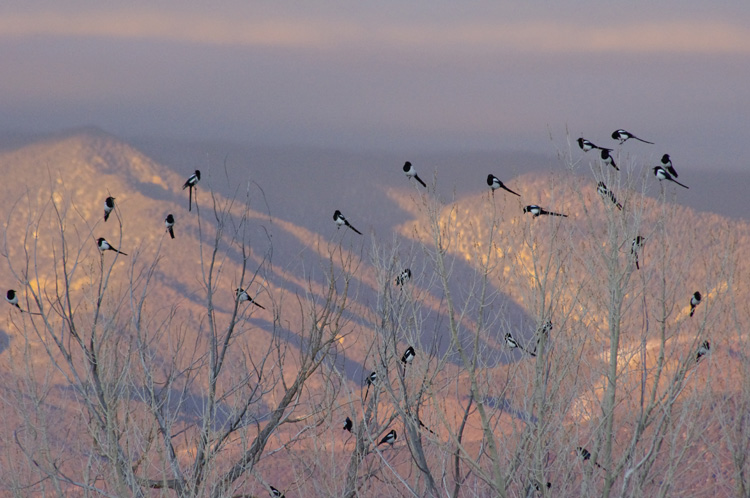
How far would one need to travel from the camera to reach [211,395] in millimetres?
10406

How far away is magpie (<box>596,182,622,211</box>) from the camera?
33.6 ft

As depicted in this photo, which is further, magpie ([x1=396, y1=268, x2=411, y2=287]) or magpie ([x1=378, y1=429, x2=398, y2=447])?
magpie ([x1=378, y1=429, x2=398, y2=447])

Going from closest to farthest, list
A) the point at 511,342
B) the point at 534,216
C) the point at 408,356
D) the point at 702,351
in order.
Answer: the point at 534,216 → the point at 511,342 → the point at 702,351 → the point at 408,356

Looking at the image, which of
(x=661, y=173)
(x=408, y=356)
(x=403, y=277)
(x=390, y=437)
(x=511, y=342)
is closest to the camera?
(x=403, y=277)

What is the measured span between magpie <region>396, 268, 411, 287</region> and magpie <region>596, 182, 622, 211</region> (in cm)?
255

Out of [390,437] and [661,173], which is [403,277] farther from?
[661,173]

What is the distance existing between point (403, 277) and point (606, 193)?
8.95ft

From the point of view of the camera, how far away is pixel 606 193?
1033 centimetres

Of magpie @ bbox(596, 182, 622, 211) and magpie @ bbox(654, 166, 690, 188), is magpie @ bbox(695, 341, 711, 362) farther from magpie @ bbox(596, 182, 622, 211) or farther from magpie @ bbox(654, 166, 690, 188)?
magpie @ bbox(654, 166, 690, 188)

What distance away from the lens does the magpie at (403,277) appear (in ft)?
35.5

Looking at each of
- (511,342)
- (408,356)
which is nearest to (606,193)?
(511,342)

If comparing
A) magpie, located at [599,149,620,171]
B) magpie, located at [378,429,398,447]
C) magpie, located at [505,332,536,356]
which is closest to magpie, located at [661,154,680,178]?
magpie, located at [599,149,620,171]

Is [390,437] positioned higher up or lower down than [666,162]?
lower down

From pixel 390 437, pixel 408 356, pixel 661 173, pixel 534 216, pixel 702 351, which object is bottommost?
pixel 390 437
